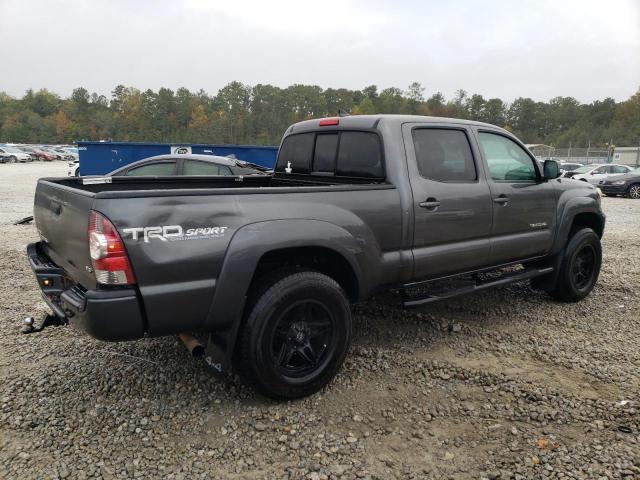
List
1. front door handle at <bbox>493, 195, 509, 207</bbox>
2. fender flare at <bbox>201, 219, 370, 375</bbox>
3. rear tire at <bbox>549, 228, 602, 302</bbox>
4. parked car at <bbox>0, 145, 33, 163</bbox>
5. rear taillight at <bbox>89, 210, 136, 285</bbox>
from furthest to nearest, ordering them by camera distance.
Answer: parked car at <bbox>0, 145, 33, 163</bbox> < rear tire at <bbox>549, 228, 602, 302</bbox> < front door handle at <bbox>493, 195, 509, 207</bbox> < fender flare at <bbox>201, 219, 370, 375</bbox> < rear taillight at <bbox>89, 210, 136, 285</bbox>

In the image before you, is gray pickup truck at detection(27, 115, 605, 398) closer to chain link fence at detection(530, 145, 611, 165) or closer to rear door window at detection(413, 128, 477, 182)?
rear door window at detection(413, 128, 477, 182)

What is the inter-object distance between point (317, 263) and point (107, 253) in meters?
1.42

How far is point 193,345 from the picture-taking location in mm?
2881

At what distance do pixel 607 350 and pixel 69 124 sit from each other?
120 meters

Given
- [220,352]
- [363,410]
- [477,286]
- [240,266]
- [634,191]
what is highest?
[240,266]

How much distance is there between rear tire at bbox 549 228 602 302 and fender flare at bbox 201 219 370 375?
3.15 m

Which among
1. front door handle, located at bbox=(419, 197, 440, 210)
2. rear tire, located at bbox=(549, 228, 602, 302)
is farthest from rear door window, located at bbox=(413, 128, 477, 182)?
rear tire, located at bbox=(549, 228, 602, 302)

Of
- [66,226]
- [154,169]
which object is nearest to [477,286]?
[66,226]

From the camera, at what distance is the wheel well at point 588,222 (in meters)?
5.24

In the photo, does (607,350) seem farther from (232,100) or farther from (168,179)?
(232,100)

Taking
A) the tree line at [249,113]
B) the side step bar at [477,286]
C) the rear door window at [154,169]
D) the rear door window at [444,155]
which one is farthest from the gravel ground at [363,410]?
the tree line at [249,113]

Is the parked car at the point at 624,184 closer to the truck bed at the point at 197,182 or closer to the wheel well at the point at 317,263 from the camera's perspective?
the truck bed at the point at 197,182

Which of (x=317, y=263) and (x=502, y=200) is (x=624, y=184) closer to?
(x=502, y=200)

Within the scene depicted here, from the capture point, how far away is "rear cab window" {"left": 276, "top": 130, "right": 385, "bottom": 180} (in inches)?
147
